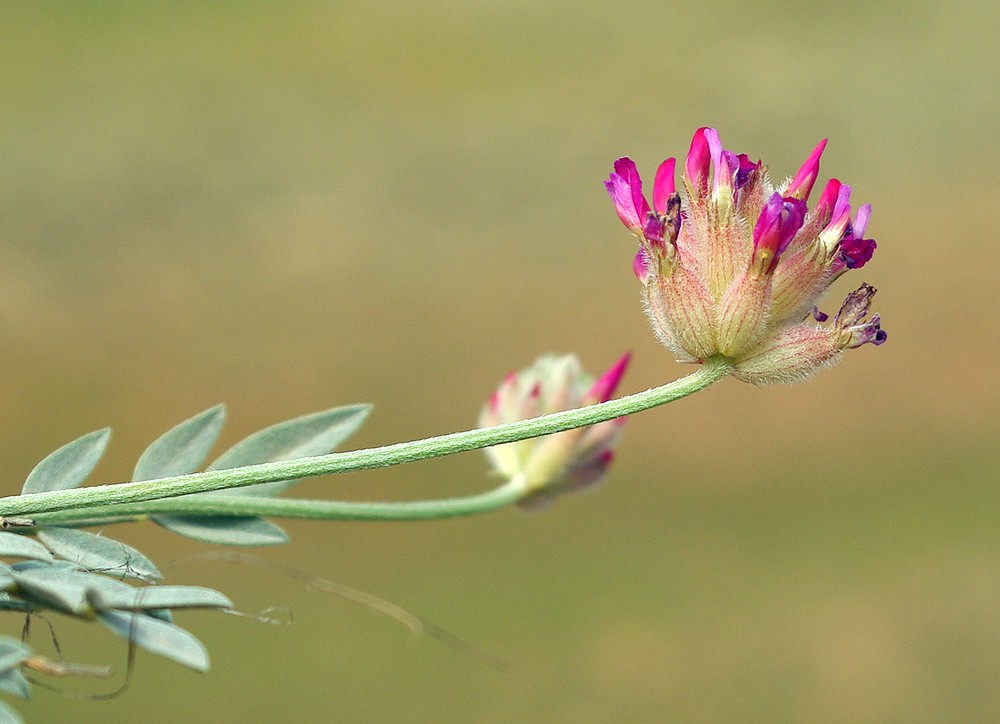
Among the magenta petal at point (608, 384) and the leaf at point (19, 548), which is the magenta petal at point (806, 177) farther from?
the leaf at point (19, 548)

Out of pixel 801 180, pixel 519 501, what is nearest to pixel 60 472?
pixel 519 501

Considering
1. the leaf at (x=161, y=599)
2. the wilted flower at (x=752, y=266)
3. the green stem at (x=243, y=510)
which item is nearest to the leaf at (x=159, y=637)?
the leaf at (x=161, y=599)

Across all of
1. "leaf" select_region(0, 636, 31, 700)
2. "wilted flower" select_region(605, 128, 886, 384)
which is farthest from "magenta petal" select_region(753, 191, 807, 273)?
"leaf" select_region(0, 636, 31, 700)

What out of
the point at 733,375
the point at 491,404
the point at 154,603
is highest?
the point at 491,404

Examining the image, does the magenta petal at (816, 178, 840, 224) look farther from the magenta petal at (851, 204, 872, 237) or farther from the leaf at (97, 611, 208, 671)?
the leaf at (97, 611, 208, 671)

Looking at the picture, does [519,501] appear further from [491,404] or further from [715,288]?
[715,288]

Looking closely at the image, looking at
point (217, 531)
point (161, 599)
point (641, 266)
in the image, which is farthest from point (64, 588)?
point (641, 266)
